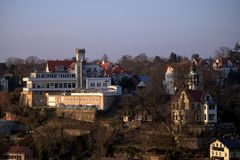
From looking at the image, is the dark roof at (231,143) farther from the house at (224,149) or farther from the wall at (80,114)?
the wall at (80,114)

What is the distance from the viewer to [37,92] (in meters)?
47.4

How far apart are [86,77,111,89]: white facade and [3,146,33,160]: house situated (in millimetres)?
9747

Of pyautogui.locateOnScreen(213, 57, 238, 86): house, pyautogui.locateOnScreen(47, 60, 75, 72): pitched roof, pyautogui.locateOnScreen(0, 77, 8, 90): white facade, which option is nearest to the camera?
pyautogui.locateOnScreen(213, 57, 238, 86): house

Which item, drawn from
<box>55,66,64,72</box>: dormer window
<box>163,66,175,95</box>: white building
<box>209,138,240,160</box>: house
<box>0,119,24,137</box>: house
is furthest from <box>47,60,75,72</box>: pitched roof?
<box>209,138,240,160</box>: house

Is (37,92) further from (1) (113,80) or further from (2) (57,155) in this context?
(2) (57,155)

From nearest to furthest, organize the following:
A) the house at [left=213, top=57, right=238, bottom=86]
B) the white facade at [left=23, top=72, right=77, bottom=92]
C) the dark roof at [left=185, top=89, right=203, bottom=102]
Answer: the dark roof at [left=185, top=89, right=203, bottom=102]
the house at [left=213, top=57, right=238, bottom=86]
the white facade at [left=23, top=72, right=77, bottom=92]

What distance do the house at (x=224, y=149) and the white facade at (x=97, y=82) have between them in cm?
1280

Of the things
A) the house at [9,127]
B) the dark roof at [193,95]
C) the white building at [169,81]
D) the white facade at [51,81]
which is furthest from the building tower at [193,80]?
the house at [9,127]

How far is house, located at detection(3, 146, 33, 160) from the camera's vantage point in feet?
124

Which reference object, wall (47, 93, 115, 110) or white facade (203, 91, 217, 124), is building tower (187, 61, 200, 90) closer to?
white facade (203, 91, 217, 124)

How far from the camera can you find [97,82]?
47312 mm

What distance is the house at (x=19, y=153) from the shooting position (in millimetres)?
37906

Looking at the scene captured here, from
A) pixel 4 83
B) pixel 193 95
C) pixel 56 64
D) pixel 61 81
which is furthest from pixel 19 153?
pixel 4 83

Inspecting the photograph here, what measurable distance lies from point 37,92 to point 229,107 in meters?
13.7
